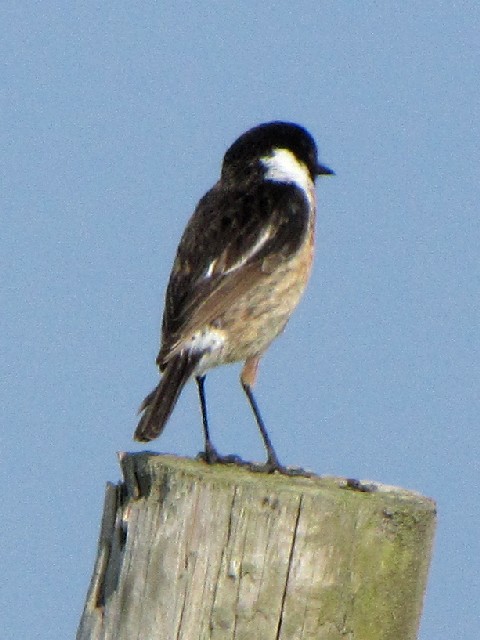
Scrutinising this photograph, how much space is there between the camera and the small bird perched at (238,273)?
249 inches

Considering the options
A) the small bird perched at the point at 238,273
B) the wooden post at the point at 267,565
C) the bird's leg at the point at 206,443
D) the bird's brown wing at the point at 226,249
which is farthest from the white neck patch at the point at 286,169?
the wooden post at the point at 267,565

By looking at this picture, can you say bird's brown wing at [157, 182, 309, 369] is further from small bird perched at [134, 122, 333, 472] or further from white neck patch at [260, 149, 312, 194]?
white neck patch at [260, 149, 312, 194]

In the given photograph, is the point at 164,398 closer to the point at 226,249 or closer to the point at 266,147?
the point at 226,249

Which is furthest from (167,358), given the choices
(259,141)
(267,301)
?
(259,141)

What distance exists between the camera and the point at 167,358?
6227 millimetres

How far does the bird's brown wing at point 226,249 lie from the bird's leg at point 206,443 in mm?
443

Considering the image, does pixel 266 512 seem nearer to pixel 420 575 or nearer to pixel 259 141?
pixel 420 575

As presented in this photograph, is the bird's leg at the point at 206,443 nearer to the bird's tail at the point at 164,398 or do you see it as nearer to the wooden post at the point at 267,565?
the bird's tail at the point at 164,398

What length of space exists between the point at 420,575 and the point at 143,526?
916 mm

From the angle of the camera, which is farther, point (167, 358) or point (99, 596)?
point (167, 358)

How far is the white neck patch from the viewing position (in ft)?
23.9

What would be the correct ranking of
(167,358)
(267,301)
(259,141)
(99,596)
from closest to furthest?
1. (99,596)
2. (167,358)
3. (267,301)
4. (259,141)

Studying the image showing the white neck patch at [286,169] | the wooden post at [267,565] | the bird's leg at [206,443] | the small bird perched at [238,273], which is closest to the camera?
the wooden post at [267,565]

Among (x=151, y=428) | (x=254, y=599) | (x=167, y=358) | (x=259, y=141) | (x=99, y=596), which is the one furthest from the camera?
(x=259, y=141)
